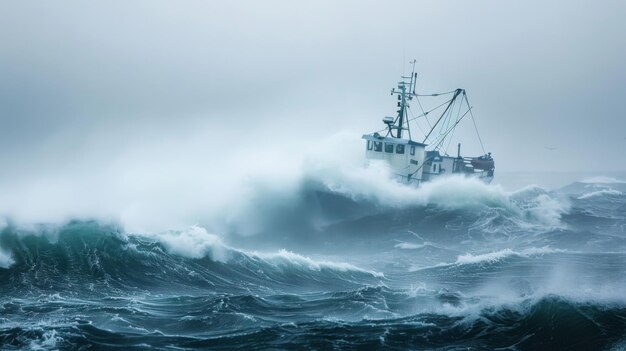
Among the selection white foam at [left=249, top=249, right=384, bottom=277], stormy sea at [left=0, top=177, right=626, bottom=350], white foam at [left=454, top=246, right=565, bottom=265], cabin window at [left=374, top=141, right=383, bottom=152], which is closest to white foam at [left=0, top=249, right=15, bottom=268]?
stormy sea at [left=0, top=177, right=626, bottom=350]

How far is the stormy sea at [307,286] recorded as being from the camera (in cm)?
1450

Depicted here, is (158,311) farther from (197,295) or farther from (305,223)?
(305,223)

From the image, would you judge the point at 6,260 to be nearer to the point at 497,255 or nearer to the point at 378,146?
the point at 497,255

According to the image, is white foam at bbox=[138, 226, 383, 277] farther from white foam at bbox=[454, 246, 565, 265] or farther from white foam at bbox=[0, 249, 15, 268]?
white foam at bbox=[0, 249, 15, 268]

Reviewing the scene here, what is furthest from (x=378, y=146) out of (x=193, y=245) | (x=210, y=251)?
(x=193, y=245)

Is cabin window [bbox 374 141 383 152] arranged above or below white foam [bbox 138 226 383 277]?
above

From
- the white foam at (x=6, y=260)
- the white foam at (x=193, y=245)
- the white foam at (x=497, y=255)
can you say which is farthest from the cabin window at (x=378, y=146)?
the white foam at (x=6, y=260)

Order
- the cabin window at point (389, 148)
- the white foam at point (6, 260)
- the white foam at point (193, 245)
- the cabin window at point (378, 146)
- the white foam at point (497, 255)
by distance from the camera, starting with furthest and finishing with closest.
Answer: the cabin window at point (378, 146) → the cabin window at point (389, 148) → the white foam at point (497, 255) → the white foam at point (193, 245) → the white foam at point (6, 260)

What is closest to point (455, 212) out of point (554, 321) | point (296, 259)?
point (296, 259)

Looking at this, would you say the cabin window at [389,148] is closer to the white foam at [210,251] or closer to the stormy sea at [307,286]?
the stormy sea at [307,286]

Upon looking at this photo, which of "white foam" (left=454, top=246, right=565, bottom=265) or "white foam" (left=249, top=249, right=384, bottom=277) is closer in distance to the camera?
"white foam" (left=249, top=249, right=384, bottom=277)

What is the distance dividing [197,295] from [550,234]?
84.6ft

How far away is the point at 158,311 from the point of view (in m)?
16.8

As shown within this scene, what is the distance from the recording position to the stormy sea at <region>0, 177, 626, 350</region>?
1450 centimetres
